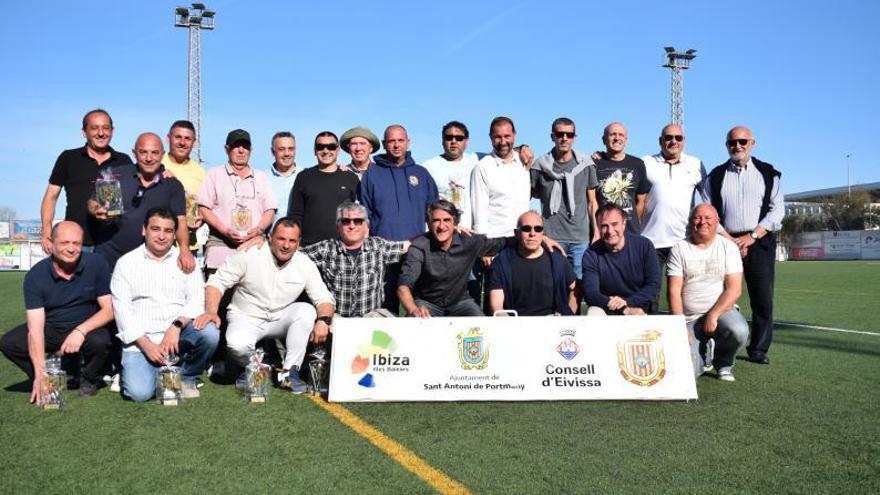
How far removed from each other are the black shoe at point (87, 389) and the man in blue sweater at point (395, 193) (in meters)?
2.43

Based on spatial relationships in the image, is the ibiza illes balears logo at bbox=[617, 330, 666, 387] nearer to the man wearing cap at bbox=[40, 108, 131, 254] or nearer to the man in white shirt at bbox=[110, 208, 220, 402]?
the man in white shirt at bbox=[110, 208, 220, 402]

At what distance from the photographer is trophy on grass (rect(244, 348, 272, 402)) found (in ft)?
16.7

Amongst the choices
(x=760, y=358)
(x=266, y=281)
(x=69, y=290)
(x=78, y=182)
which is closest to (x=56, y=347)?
(x=69, y=290)

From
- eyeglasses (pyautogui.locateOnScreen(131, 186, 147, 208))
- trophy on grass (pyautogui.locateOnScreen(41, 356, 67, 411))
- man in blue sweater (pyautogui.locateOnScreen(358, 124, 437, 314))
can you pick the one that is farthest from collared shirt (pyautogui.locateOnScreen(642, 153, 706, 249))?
trophy on grass (pyautogui.locateOnScreen(41, 356, 67, 411))

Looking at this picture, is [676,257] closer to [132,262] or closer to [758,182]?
[758,182]

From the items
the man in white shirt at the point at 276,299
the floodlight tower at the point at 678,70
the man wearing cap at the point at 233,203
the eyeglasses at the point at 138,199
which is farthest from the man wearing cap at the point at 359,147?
the floodlight tower at the point at 678,70

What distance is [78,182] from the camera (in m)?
6.05

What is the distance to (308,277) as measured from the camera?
570 centimetres

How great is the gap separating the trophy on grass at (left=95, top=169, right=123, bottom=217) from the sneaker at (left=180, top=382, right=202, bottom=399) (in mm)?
1532

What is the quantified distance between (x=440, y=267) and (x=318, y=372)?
1.40m

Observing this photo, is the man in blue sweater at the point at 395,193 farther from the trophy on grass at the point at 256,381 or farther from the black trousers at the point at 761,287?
the black trousers at the point at 761,287

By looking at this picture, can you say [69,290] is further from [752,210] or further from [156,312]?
[752,210]

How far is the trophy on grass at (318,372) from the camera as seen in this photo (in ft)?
17.5

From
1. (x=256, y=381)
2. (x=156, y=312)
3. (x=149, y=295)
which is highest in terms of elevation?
(x=149, y=295)
